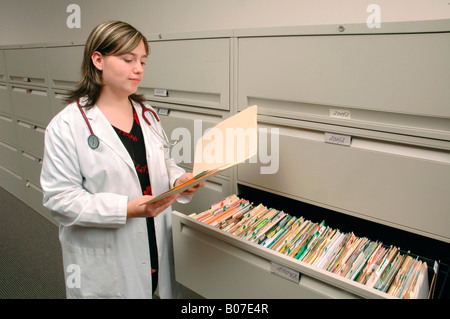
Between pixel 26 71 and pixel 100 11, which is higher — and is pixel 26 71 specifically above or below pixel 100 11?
below

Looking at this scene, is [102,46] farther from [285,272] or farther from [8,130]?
[8,130]

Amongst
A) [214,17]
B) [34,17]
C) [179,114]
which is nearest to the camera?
[179,114]

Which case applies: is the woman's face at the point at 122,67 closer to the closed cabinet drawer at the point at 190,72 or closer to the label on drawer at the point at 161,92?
the closed cabinet drawer at the point at 190,72

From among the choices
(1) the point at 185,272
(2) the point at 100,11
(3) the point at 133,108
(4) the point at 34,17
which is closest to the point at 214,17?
(3) the point at 133,108

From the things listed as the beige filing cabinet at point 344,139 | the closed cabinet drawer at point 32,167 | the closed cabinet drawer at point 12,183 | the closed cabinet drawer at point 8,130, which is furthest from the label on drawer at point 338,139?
the closed cabinet drawer at point 12,183

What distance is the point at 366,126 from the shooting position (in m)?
0.88

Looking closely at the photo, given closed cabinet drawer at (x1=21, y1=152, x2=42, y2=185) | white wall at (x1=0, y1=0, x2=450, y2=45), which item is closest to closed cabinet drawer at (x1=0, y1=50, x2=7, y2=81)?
white wall at (x1=0, y1=0, x2=450, y2=45)

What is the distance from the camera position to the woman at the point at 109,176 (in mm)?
918

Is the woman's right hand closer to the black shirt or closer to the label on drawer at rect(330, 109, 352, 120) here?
the black shirt

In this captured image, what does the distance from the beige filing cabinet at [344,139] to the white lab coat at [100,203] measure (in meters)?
0.15

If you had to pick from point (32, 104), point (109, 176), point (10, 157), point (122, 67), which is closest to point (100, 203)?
point (109, 176)

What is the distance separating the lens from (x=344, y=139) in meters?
0.92

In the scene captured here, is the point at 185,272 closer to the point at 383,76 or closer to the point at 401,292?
the point at 401,292
